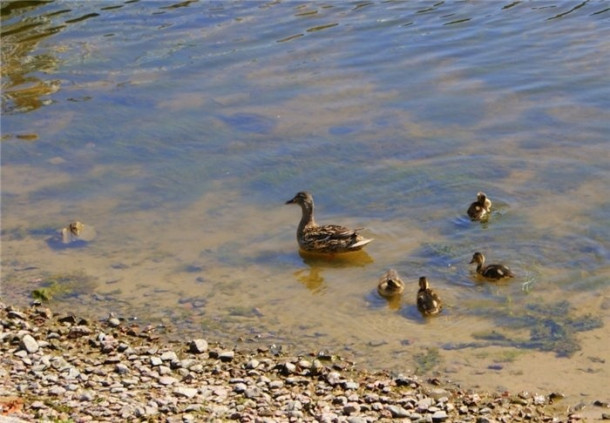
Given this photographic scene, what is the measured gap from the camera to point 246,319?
10367 millimetres

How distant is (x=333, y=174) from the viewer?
13625 mm

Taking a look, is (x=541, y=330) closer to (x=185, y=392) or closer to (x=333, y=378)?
(x=333, y=378)

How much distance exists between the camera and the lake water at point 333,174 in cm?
1016

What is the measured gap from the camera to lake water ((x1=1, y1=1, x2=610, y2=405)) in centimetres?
Result: 1016

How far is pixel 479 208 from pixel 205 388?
4459 mm

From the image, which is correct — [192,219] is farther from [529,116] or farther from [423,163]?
[529,116]

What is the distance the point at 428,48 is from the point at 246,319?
8999mm

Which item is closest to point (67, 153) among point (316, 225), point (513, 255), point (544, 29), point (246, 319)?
point (316, 225)

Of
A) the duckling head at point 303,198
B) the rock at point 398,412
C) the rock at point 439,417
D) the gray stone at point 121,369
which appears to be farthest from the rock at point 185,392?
the duckling head at point 303,198

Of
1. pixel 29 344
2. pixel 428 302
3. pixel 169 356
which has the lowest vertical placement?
pixel 428 302

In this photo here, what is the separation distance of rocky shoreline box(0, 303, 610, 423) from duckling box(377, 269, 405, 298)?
4.43 ft

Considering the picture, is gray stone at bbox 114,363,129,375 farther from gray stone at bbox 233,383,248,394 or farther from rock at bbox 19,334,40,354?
gray stone at bbox 233,383,248,394

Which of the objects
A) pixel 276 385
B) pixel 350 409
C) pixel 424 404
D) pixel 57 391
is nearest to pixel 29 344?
pixel 57 391

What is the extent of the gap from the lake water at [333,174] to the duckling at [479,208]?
11cm
